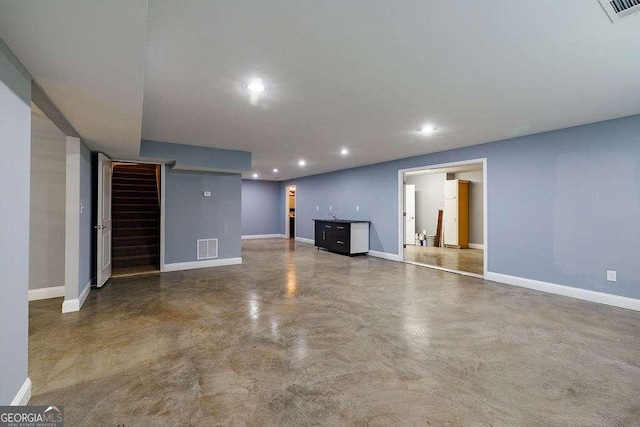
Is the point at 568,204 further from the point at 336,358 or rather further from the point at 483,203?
the point at 336,358

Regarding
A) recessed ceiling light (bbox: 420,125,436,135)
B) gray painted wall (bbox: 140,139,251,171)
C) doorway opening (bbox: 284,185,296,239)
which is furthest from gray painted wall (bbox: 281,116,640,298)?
doorway opening (bbox: 284,185,296,239)

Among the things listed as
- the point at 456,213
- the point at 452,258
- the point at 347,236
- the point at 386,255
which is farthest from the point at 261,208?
the point at 452,258

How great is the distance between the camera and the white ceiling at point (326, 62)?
5.42 ft

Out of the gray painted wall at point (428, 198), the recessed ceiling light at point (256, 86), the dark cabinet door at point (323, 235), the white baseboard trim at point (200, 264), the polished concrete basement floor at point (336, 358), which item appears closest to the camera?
the polished concrete basement floor at point (336, 358)

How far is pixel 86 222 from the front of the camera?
13.1ft

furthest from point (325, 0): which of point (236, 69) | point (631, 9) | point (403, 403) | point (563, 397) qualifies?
point (563, 397)

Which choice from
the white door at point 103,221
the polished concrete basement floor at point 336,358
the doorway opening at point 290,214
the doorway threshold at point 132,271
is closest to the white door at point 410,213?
the doorway opening at point 290,214

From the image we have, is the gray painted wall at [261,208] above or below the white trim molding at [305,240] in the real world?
above

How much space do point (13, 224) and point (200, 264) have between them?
4463 millimetres

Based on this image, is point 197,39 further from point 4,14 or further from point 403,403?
point 403,403

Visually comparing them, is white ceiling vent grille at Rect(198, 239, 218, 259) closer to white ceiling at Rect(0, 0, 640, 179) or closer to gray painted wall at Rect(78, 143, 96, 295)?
gray painted wall at Rect(78, 143, 96, 295)

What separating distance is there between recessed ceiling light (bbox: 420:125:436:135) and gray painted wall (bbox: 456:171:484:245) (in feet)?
17.9

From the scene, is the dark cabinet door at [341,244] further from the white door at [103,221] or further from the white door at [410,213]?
the white door at [103,221]

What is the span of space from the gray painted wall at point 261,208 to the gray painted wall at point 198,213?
15.5 ft
